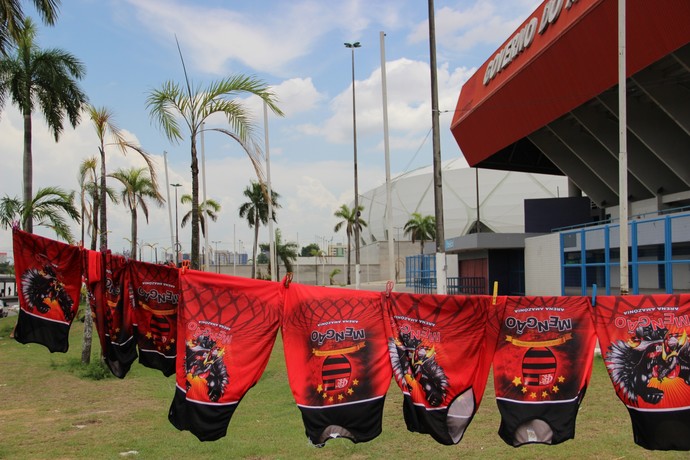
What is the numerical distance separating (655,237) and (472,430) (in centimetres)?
2002

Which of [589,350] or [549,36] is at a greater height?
[549,36]

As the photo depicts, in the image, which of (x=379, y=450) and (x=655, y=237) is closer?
(x=379, y=450)

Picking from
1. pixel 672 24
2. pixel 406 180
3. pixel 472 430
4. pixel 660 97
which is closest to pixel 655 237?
pixel 660 97

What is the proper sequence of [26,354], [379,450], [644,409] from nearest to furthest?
[644,409] < [379,450] < [26,354]

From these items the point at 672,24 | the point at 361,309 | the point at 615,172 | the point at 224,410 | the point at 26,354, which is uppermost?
the point at 672,24

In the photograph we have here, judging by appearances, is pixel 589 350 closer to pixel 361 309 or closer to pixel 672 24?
pixel 361 309

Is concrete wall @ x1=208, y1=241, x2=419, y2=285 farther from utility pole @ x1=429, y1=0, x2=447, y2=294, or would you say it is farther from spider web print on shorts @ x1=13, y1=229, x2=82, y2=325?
spider web print on shorts @ x1=13, y1=229, x2=82, y2=325

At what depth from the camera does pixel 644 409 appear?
18.1 feet

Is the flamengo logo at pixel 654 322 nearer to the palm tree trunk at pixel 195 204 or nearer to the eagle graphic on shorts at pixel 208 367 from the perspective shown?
the eagle graphic on shorts at pixel 208 367

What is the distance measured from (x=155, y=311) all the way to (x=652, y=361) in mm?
4990

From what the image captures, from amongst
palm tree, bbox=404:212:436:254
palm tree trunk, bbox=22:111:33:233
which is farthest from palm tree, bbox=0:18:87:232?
palm tree, bbox=404:212:436:254

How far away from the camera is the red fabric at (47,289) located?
6.76 m

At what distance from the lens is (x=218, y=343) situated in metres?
5.73

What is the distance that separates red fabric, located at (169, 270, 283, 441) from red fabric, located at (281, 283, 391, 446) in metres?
0.26
